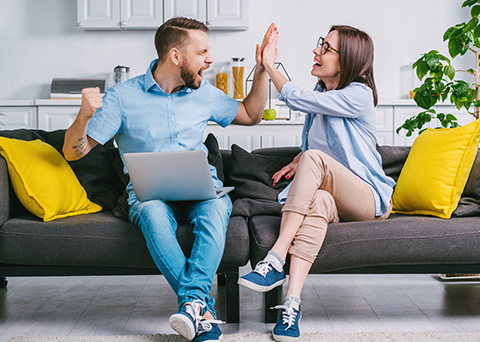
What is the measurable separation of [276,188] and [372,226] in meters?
0.59

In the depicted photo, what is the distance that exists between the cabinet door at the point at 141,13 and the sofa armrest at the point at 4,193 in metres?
2.72

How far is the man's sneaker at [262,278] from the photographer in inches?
77.5

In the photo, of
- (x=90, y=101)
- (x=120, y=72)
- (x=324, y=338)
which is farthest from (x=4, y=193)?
(x=120, y=72)

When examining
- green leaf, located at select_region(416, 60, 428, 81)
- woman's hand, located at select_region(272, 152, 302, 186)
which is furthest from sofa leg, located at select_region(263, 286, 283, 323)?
green leaf, located at select_region(416, 60, 428, 81)

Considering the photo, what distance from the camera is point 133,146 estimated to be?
2.43 metres

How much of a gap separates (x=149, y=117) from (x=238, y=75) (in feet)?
8.29

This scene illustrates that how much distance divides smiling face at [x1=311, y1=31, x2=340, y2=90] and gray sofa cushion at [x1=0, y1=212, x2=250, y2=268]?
82 cm

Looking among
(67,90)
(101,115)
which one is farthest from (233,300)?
(67,90)

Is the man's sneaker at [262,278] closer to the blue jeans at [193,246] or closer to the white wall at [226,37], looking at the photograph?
the blue jeans at [193,246]

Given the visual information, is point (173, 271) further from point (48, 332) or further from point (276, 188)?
point (276, 188)

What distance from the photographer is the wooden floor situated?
2193mm

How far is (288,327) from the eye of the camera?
1.97m

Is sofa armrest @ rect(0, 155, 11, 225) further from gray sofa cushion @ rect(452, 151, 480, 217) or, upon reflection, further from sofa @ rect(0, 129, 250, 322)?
gray sofa cushion @ rect(452, 151, 480, 217)

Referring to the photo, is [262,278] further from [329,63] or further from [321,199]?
[329,63]
